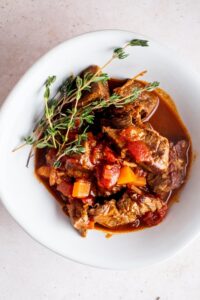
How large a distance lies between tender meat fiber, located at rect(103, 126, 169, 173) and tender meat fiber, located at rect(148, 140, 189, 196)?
0.25 ft

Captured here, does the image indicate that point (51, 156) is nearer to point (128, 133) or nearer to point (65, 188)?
point (65, 188)

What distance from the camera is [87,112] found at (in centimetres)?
270

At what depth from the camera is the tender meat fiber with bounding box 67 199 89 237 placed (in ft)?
9.36

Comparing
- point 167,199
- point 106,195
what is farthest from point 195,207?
point 106,195

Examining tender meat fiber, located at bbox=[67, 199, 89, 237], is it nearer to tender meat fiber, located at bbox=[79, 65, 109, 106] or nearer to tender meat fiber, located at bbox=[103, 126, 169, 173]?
tender meat fiber, located at bbox=[103, 126, 169, 173]

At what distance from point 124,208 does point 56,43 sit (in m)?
1.17

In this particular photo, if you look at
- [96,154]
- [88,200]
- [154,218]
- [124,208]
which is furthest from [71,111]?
[154,218]

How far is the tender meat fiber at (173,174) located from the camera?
293 cm

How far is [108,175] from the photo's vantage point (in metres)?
2.76

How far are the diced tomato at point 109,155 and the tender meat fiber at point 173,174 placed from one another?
0.28 m

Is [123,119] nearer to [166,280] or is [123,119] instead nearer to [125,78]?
[125,78]

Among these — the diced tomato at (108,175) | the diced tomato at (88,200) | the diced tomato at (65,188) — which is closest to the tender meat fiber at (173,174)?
the diced tomato at (108,175)

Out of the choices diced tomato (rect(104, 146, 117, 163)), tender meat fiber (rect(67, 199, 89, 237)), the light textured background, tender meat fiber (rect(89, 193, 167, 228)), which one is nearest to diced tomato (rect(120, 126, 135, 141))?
diced tomato (rect(104, 146, 117, 163))

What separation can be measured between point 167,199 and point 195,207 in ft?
0.64
